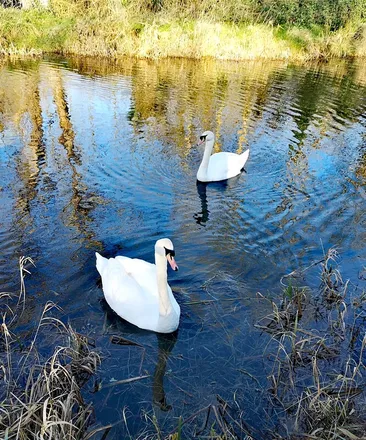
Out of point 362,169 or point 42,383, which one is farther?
point 362,169

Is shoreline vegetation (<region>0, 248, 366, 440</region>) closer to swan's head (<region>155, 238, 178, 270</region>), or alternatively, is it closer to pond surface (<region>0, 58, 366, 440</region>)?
pond surface (<region>0, 58, 366, 440</region>)

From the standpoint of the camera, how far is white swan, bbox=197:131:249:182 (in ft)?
26.8

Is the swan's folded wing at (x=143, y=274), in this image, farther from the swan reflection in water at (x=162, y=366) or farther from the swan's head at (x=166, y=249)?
the swan's head at (x=166, y=249)

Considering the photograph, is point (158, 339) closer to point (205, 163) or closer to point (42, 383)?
point (42, 383)

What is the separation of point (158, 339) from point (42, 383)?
4.42 feet

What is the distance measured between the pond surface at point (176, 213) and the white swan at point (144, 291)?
0.64 feet

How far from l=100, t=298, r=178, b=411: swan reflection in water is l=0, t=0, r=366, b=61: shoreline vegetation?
18500 mm

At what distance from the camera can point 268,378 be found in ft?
13.1

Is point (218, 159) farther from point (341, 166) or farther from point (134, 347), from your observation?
point (134, 347)

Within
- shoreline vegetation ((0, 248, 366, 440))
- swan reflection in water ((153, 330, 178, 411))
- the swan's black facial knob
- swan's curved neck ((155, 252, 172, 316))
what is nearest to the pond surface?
swan reflection in water ((153, 330, 178, 411))

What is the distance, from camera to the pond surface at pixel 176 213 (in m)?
4.13

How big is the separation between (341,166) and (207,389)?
718cm

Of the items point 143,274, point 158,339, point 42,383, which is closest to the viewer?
point 42,383

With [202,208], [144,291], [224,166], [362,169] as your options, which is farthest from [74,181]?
[362,169]
